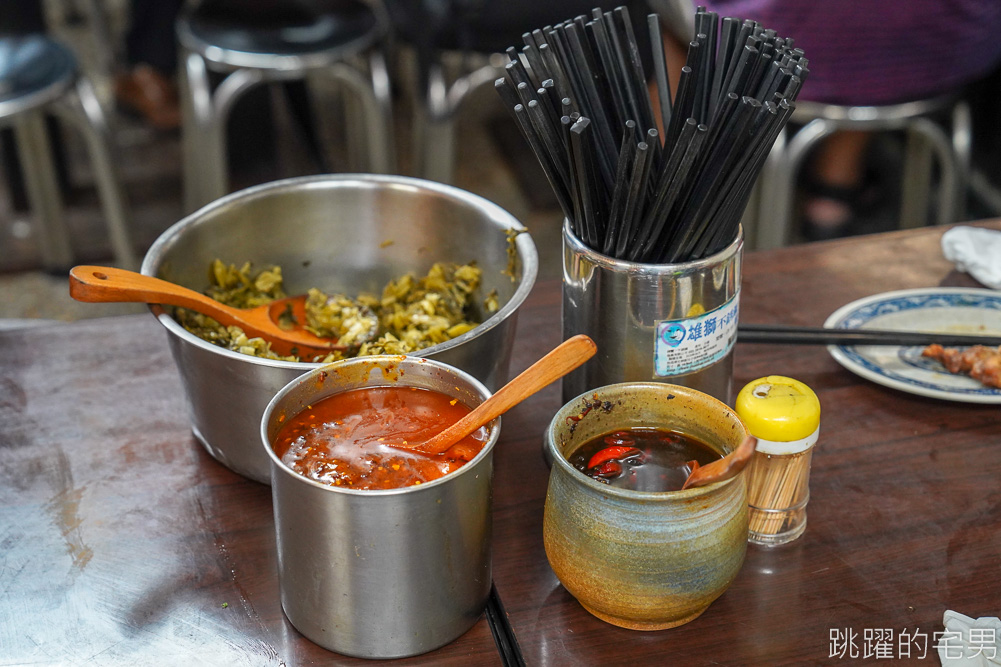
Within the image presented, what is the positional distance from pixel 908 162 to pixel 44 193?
216 centimetres

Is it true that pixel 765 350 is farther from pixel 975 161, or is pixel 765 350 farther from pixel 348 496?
pixel 975 161

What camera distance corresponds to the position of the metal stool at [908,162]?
2.00 m

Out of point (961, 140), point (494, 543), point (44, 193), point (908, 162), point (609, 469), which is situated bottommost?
point (44, 193)

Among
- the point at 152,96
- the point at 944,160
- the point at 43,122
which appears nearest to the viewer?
the point at 944,160

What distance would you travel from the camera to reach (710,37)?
2.81 feet

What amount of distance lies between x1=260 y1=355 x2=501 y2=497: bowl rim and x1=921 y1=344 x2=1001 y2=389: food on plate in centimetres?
56

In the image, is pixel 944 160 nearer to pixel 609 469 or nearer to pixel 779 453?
pixel 779 453

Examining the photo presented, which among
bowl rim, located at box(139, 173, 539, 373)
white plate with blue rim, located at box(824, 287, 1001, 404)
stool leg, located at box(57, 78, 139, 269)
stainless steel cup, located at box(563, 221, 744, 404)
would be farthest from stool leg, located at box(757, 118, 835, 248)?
stool leg, located at box(57, 78, 139, 269)

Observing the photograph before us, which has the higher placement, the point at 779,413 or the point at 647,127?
the point at 647,127

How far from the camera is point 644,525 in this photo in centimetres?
68

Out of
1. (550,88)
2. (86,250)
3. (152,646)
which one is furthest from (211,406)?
(86,250)

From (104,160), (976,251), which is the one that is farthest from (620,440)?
(104,160)

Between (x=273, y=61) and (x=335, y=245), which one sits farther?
(x=273, y=61)

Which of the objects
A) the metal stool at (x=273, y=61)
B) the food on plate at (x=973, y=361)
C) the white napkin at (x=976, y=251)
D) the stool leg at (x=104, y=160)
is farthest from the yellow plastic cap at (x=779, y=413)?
the stool leg at (x=104, y=160)
